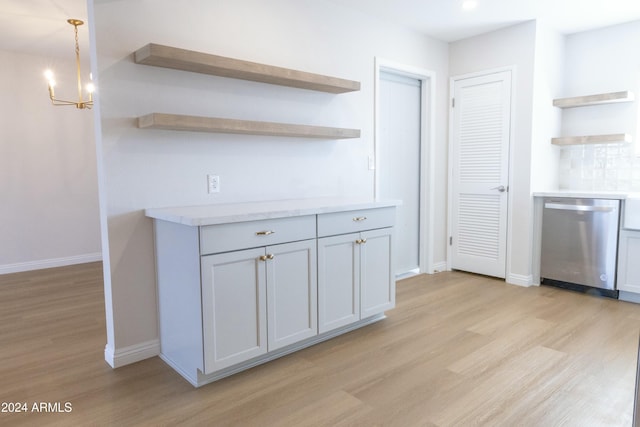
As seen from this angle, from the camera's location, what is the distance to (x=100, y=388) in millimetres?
2148

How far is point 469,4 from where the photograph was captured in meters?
3.36

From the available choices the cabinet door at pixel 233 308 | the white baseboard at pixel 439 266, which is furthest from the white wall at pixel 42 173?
the white baseboard at pixel 439 266

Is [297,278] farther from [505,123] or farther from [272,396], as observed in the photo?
[505,123]

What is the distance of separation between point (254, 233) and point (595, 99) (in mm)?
3499

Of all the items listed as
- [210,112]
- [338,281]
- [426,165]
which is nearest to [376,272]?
[338,281]

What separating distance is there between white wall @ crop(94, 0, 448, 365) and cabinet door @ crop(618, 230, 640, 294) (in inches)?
87.7

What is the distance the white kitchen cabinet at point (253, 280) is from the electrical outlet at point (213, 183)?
0.27 metres

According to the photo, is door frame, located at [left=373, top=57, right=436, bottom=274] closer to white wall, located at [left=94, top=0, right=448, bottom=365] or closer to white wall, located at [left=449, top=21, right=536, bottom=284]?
white wall, located at [left=449, top=21, right=536, bottom=284]

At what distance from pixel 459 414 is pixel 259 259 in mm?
1218

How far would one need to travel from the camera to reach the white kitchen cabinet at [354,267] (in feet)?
8.45

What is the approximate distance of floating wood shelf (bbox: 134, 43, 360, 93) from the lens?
2.26m

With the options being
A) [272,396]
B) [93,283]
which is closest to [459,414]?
[272,396]

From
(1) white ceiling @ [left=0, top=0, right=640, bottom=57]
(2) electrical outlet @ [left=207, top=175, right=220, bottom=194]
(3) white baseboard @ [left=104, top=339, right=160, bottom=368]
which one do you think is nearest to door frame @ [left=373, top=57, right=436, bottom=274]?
(1) white ceiling @ [left=0, top=0, right=640, bottom=57]

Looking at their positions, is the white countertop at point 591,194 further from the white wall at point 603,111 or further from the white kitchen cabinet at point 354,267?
the white kitchen cabinet at point 354,267
